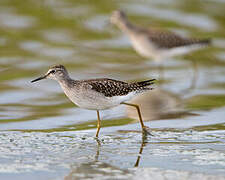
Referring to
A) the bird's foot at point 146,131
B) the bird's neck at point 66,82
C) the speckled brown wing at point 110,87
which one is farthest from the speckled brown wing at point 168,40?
the bird's neck at point 66,82

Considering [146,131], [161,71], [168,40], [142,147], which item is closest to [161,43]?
[168,40]

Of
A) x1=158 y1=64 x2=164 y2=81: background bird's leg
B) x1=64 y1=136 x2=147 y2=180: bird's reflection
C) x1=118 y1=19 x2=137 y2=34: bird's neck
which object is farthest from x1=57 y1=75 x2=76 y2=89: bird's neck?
x1=118 y1=19 x2=137 y2=34: bird's neck

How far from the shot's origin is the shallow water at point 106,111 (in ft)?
25.5

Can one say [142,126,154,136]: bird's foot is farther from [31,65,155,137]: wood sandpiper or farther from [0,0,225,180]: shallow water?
[0,0,225,180]: shallow water

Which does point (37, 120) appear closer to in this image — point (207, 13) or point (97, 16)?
point (97, 16)

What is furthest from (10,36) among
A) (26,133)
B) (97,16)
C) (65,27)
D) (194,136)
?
(194,136)

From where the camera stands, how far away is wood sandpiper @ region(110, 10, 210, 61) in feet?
51.2

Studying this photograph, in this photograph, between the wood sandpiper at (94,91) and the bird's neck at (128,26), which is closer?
the wood sandpiper at (94,91)

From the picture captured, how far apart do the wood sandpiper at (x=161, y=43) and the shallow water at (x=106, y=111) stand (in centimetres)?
38

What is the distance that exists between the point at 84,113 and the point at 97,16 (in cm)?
853

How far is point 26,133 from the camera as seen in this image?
9398 mm

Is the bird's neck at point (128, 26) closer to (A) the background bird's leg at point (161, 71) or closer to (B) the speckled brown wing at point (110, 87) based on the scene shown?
(A) the background bird's leg at point (161, 71)

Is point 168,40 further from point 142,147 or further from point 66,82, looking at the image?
point 142,147

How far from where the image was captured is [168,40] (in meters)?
15.8
